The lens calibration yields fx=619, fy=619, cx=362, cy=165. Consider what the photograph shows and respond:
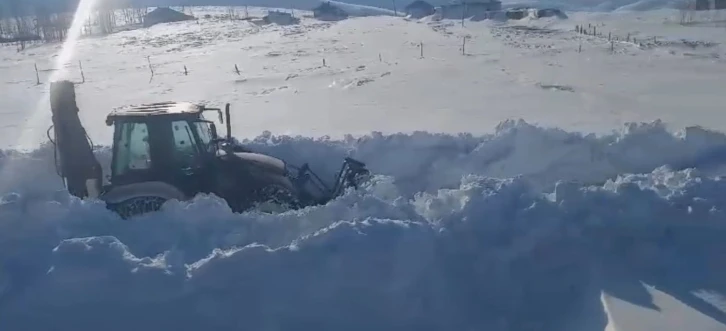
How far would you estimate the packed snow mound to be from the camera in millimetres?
3805

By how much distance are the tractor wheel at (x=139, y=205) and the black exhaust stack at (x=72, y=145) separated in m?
0.68

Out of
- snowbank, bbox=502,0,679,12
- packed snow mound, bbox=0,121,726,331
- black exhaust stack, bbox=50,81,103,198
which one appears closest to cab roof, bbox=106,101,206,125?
black exhaust stack, bbox=50,81,103,198

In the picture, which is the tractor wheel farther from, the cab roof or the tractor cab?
the cab roof


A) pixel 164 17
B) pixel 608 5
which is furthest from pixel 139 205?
pixel 608 5

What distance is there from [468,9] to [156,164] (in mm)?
63843

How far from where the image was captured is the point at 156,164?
5.94m

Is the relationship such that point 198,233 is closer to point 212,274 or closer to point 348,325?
point 212,274

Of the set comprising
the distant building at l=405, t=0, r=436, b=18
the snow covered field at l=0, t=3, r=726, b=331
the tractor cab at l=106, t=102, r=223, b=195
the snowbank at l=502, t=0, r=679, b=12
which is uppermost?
the tractor cab at l=106, t=102, r=223, b=195

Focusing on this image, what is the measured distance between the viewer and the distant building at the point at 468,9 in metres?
62.1

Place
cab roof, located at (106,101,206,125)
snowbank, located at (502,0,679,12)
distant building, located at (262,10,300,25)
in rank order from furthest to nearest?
snowbank, located at (502,0,679,12)
distant building, located at (262,10,300,25)
cab roof, located at (106,101,206,125)

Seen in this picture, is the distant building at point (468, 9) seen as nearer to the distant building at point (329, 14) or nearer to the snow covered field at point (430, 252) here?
the distant building at point (329, 14)

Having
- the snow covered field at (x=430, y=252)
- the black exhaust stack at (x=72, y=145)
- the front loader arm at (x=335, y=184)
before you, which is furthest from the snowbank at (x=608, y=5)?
the black exhaust stack at (x=72, y=145)

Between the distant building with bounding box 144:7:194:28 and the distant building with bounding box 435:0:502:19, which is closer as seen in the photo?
the distant building with bounding box 435:0:502:19

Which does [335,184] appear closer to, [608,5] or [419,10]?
[419,10]
